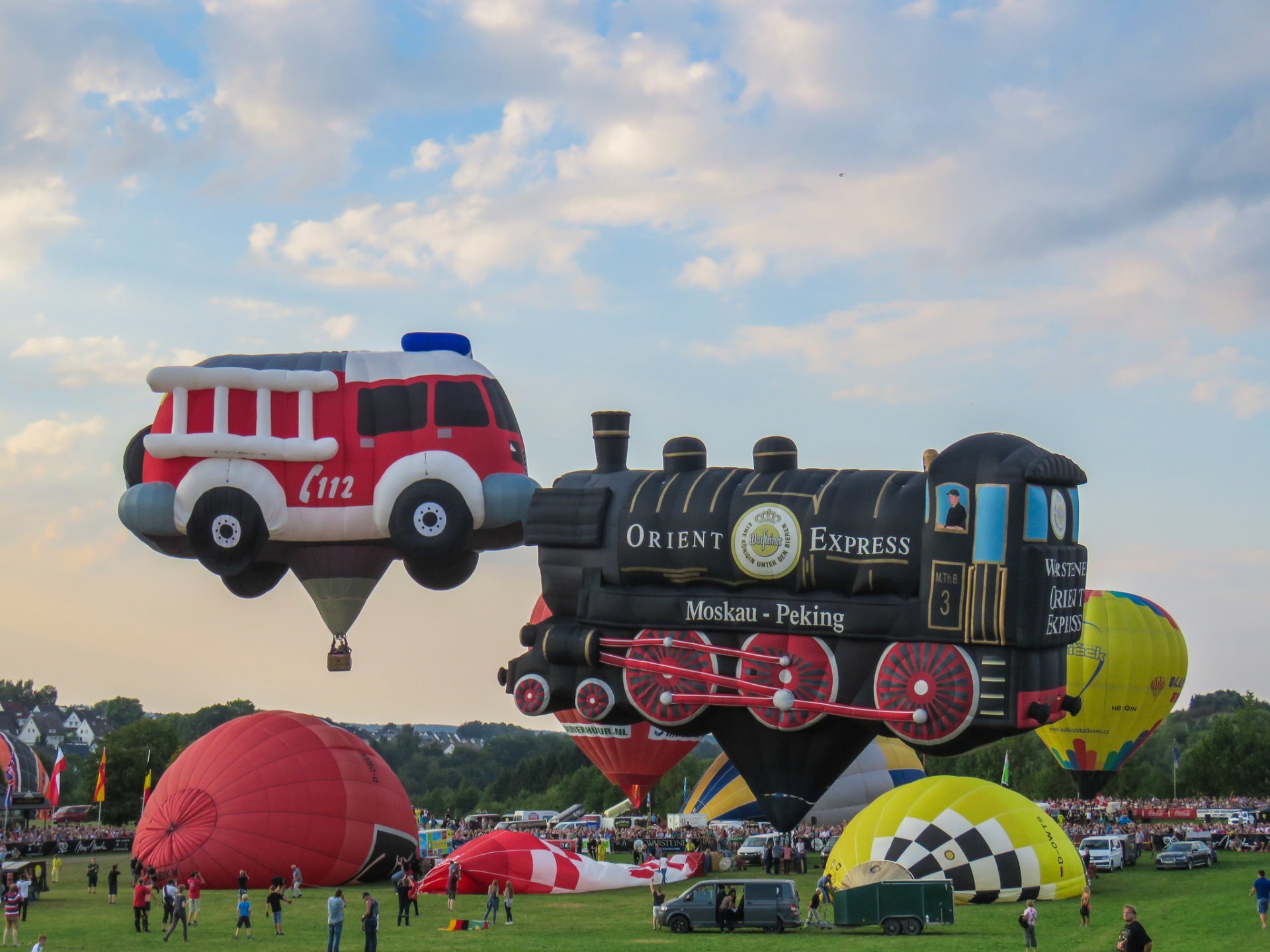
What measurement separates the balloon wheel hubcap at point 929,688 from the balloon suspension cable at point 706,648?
1548 millimetres

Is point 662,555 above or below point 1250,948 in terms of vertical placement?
above

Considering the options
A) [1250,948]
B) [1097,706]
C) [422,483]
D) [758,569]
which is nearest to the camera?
[1250,948]

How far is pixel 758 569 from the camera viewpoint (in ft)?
75.8

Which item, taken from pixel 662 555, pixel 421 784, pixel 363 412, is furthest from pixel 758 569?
pixel 421 784

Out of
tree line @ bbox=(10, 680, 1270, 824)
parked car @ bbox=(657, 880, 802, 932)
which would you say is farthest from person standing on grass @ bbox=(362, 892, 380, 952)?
tree line @ bbox=(10, 680, 1270, 824)

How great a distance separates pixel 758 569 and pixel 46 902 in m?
12.3

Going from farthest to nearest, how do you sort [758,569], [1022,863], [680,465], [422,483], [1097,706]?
[1097,706], [422,483], [680,465], [758,569], [1022,863]

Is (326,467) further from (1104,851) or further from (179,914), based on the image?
(1104,851)

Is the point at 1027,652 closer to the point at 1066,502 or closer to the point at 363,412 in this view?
the point at 1066,502

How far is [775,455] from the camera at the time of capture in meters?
23.9

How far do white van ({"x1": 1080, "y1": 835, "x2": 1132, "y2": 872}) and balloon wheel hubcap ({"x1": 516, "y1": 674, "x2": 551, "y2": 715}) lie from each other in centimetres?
945

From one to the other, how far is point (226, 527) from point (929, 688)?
11.9 m

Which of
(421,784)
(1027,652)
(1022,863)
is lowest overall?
(421,784)

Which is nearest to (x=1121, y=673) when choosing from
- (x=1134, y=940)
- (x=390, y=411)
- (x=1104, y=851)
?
(x=1104, y=851)
